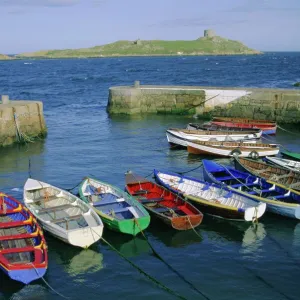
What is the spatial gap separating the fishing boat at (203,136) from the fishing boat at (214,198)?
25.6 ft

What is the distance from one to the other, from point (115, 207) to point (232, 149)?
1023 cm

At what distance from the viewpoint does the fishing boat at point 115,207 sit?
13656 millimetres

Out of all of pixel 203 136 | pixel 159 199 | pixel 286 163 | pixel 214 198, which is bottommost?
pixel 214 198

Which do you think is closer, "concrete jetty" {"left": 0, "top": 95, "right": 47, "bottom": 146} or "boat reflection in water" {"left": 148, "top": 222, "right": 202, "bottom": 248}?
"boat reflection in water" {"left": 148, "top": 222, "right": 202, "bottom": 248}

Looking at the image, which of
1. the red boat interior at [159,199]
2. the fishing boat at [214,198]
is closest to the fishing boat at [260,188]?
the fishing boat at [214,198]

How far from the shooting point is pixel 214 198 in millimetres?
16438

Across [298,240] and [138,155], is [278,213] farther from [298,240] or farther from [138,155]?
[138,155]

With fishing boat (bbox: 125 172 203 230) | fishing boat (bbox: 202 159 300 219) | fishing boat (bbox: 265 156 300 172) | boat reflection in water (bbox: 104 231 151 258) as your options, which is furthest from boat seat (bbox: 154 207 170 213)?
fishing boat (bbox: 265 156 300 172)

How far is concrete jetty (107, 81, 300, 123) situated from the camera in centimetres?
3272

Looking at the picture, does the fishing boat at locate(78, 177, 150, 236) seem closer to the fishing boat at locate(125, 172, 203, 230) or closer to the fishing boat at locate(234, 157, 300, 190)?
the fishing boat at locate(125, 172, 203, 230)

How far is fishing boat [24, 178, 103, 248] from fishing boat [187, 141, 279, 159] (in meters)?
10.4

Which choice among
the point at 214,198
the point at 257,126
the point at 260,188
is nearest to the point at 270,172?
the point at 260,188

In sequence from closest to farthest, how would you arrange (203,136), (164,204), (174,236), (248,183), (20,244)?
1. (20,244)
2. (174,236)
3. (164,204)
4. (248,183)
5. (203,136)

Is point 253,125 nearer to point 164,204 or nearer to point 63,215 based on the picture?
point 164,204
